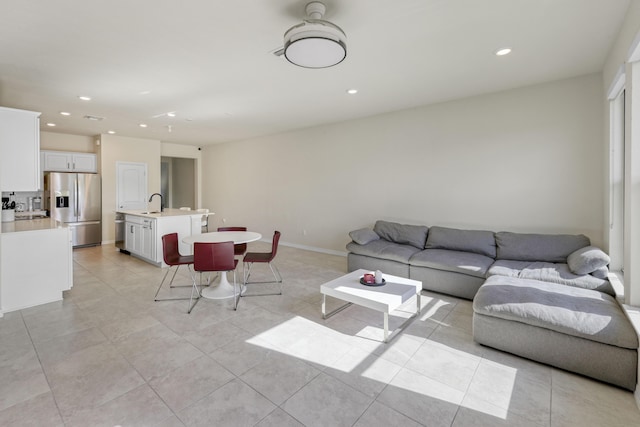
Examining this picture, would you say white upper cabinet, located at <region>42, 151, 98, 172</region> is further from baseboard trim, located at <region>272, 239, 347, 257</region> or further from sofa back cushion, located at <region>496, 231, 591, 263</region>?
sofa back cushion, located at <region>496, 231, 591, 263</region>

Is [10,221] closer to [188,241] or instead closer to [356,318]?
[188,241]

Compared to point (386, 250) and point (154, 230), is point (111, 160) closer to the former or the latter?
point (154, 230)

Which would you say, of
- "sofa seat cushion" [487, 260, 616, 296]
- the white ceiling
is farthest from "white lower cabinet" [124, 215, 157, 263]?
"sofa seat cushion" [487, 260, 616, 296]

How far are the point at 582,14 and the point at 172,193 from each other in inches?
460

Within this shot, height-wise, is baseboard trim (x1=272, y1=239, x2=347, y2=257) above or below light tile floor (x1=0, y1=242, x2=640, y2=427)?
above

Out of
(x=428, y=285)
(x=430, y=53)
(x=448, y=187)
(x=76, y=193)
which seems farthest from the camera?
(x=76, y=193)

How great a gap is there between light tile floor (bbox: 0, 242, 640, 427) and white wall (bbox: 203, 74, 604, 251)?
1.79 metres

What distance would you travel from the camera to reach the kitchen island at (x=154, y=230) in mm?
5176

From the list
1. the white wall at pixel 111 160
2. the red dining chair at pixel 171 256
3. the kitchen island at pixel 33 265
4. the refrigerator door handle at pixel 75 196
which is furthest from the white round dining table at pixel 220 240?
the white wall at pixel 111 160

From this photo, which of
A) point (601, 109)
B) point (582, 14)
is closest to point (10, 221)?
point (582, 14)

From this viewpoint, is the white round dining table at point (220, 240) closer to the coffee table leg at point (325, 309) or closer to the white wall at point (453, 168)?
the coffee table leg at point (325, 309)

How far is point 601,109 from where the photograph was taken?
358 cm

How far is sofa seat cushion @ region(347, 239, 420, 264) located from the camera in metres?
4.27

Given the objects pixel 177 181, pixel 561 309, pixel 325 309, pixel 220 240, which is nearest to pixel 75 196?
pixel 177 181
